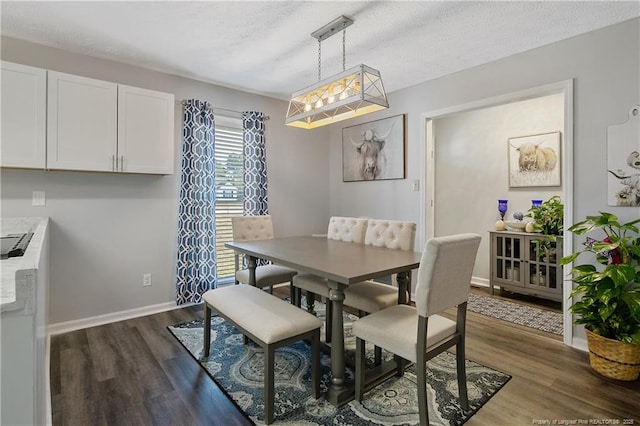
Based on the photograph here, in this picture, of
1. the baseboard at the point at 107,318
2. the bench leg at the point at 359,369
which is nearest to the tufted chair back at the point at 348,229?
the bench leg at the point at 359,369

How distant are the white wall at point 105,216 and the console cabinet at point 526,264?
3.72 m

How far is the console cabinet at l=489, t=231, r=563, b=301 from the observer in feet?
11.7

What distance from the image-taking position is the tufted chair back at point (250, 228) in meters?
3.34

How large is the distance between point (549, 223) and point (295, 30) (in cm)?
342

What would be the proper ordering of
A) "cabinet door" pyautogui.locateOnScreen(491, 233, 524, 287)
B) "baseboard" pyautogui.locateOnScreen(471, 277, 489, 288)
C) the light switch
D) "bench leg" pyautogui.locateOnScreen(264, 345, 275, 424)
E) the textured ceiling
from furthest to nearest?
"baseboard" pyautogui.locateOnScreen(471, 277, 489, 288), "cabinet door" pyautogui.locateOnScreen(491, 233, 524, 287), the light switch, the textured ceiling, "bench leg" pyautogui.locateOnScreen(264, 345, 275, 424)

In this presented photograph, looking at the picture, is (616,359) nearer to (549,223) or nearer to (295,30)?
(549,223)

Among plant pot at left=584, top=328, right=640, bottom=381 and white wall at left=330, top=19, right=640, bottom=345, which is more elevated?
white wall at left=330, top=19, right=640, bottom=345

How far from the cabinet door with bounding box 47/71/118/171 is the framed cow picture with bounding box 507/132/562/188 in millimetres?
4618

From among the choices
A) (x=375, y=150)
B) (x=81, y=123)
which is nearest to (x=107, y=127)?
(x=81, y=123)

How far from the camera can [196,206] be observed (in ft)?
11.6

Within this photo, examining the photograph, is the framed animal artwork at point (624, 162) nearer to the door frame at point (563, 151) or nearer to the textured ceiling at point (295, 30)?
the door frame at point (563, 151)

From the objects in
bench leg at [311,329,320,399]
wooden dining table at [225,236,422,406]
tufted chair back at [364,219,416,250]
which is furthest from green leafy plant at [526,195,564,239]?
bench leg at [311,329,320,399]

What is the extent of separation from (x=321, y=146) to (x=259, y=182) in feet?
4.25

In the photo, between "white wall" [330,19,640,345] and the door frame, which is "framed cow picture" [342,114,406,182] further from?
"white wall" [330,19,640,345]
